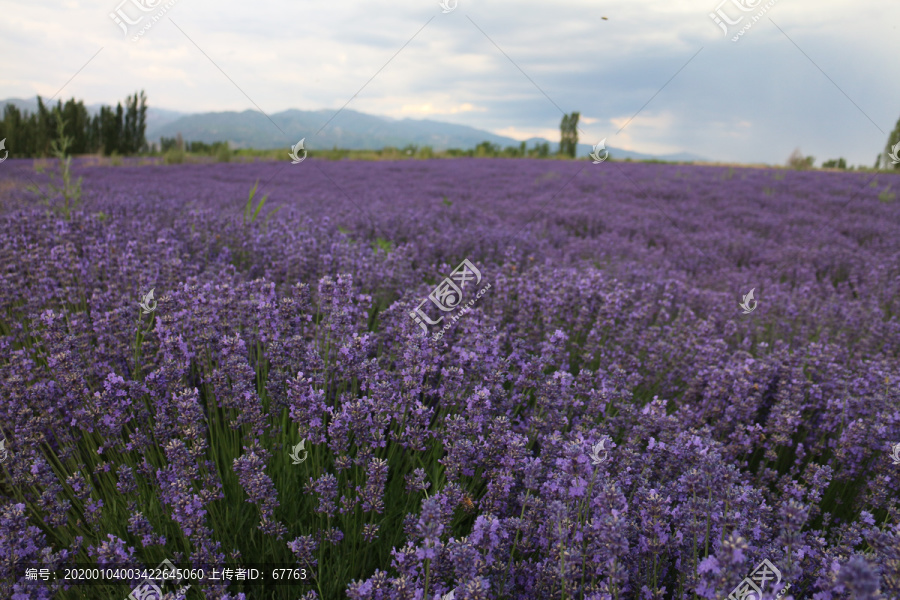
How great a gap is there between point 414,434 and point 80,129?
30.9 meters

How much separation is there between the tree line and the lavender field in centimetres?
2307

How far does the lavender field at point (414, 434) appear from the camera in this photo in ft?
4.95

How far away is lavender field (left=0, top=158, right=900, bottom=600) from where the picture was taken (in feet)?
4.95

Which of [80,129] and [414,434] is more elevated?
[80,129]

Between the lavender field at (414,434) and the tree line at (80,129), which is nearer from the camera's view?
the lavender field at (414,434)

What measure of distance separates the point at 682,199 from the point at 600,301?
963 cm

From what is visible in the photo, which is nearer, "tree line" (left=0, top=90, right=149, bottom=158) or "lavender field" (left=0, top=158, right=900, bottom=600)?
"lavender field" (left=0, top=158, right=900, bottom=600)

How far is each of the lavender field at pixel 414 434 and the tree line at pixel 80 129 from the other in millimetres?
23068

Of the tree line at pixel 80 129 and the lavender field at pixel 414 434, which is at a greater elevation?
the tree line at pixel 80 129

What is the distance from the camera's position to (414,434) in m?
1.93

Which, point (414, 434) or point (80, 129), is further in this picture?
point (80, 129)

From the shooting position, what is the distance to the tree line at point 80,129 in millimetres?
21531

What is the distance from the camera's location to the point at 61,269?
10.8 ft

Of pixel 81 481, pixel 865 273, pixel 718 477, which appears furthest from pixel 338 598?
pixel 865 273
